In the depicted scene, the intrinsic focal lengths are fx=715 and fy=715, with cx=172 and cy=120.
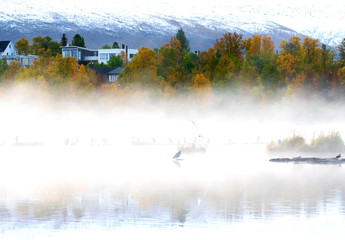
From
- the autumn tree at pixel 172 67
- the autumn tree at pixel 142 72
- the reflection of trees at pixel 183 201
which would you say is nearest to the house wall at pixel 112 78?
the autumn tree at pixel 172 67

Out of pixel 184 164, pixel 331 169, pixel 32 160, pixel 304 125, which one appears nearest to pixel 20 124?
pixel 304 125

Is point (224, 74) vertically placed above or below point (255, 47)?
below

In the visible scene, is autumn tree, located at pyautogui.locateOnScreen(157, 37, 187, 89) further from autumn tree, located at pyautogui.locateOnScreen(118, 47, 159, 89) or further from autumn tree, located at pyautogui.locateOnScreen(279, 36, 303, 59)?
autumn tree, located at pyautogui.locateOnScreen(279, 36, 303, 59)

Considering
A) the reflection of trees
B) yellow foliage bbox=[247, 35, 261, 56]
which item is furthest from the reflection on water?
yellow foliage bbox=[247, 35, 261, 56]

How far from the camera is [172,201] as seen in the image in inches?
1195

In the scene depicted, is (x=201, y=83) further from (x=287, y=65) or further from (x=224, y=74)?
(x=287, y=65)

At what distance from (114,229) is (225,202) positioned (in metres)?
7.02

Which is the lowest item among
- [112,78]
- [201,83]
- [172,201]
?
[172,201]

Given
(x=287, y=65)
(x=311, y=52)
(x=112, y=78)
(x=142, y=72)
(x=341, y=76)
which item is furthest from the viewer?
(x=112, y=78)

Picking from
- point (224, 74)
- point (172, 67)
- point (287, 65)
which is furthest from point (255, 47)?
point (287, 65)

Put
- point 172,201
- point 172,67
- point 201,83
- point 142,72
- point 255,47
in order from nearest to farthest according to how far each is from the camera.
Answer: point 172,201, point 142,72, point 201,83, point 172,67, point 255,47

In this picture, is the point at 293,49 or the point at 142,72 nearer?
the point at 142,72

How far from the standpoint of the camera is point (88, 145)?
8175 cm

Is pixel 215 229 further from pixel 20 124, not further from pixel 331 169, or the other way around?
pixel 20 124
